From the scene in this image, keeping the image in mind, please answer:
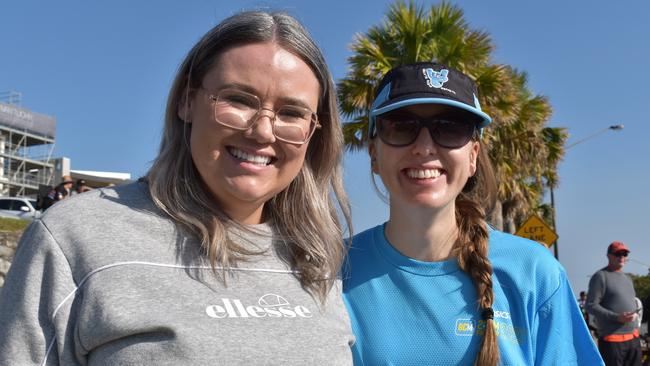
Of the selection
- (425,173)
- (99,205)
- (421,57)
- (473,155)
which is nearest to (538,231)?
(421,57)

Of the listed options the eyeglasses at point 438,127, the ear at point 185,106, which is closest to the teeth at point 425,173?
the eyeglasses at point 438,127

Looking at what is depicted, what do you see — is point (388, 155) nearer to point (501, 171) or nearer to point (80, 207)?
point (80, 207)

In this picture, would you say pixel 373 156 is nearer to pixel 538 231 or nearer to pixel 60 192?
pixel 538 231

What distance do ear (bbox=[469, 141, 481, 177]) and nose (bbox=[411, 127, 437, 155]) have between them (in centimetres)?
23

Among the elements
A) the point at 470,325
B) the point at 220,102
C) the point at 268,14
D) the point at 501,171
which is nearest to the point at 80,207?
the point at 220,102

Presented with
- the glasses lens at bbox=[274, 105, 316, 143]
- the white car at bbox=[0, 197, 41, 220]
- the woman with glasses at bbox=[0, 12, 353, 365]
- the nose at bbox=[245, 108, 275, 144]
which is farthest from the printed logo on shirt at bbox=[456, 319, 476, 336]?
the white car at bbox=[0, 197, 41, 220]

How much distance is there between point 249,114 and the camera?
2.13 meters

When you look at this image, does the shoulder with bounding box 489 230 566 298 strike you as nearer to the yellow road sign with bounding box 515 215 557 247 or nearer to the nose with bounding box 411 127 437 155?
the nose with bounding box 411 127 437 155

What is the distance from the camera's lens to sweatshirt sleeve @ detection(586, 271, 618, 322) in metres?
8.30

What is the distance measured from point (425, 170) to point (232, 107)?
841 millimetres

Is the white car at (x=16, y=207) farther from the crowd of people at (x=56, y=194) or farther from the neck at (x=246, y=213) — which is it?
the neck at (x=246, y=213)

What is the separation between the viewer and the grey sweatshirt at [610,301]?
27.4 feet

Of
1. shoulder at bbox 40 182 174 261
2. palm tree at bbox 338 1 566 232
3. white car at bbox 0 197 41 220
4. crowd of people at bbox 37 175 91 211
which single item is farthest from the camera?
white car at bbox 0 197 41 220

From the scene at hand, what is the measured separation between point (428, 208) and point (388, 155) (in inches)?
10.6
